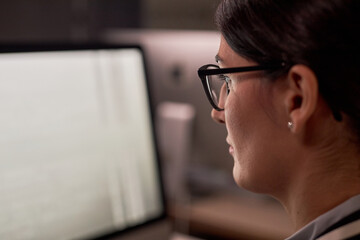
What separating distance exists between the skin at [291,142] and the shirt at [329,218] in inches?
0.8

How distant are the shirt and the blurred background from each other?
2.79 feet

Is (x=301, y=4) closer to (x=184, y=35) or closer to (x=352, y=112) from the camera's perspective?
(x=352, y=112)

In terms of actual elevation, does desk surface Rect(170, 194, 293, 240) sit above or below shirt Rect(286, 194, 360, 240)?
below

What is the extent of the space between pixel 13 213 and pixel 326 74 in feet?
1.86

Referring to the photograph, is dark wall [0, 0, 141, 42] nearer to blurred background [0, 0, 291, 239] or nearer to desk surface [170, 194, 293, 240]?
blurred background [0, 0, 291, 239]

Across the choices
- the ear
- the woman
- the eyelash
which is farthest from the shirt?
the eyelash

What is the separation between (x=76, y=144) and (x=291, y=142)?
0.45 metres

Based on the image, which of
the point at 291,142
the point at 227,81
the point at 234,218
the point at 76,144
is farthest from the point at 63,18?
the point at 291,142

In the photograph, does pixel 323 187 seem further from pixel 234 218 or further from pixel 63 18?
pixel 63 18

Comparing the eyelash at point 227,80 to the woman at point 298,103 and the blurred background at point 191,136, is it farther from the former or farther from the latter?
the blurred background at point 191,136

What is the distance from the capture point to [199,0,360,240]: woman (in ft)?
2.01

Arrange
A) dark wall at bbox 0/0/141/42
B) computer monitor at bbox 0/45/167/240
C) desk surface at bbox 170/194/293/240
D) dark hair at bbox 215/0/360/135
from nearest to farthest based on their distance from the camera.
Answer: dark hair at bbox 215/0/360/135 → computer monitor at bbox 0/45/167/240 → desk surface at bbox 170/194/293/240 → dark wall at bbox 0/0/141/42

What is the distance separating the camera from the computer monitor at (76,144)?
89 cm

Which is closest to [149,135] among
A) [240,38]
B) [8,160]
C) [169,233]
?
[169,233]
